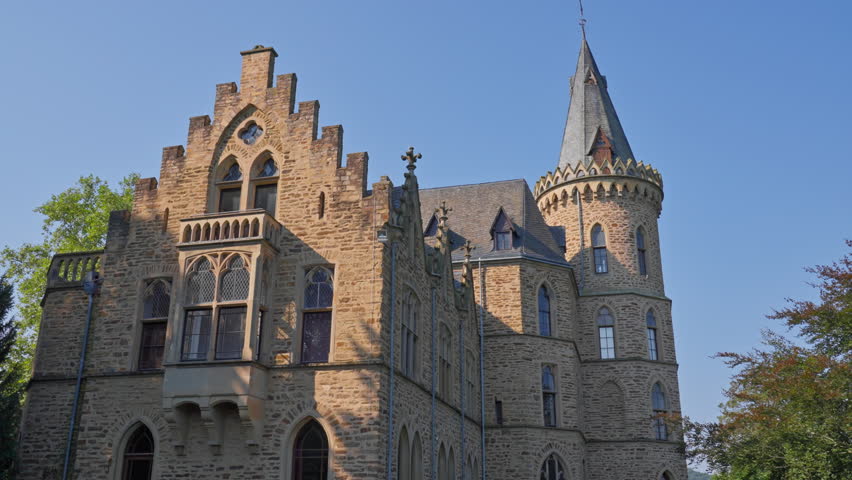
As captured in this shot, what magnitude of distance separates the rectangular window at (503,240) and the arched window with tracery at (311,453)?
15384mm

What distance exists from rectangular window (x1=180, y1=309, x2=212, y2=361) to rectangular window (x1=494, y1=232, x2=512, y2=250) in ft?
50.6

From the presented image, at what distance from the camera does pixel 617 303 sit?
1280 inches

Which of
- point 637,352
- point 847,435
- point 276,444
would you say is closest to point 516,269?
point 637,352

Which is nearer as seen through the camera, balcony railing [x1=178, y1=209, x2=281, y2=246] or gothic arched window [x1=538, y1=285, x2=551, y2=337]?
balcony railing [x1=178, y1=209, x2=281, y2=246]

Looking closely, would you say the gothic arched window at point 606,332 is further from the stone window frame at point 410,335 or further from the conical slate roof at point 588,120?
the stone window frame at point 410,335

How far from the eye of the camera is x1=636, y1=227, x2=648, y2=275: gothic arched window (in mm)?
33656

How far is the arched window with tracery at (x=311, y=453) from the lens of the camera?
16266 mm

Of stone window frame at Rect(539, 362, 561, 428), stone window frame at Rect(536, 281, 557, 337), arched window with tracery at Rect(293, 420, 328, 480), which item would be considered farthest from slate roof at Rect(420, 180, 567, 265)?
arched window with tracery at Rect(293, 420, 328, 480)

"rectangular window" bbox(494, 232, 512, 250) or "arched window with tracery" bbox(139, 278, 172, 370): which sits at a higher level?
"rectangular window" bbox(494, 232, 512, 250)

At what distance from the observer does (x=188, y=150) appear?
64.3 ft

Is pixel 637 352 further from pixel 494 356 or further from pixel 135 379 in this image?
pixel 135 379

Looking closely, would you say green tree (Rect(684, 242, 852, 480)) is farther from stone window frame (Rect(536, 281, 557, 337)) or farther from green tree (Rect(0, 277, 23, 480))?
green tree (Rect(0, 277, 23, 480))

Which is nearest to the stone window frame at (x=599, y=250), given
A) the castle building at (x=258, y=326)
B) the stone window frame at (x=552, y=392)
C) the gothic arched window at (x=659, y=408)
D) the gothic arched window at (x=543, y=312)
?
the gothic arched window at (x=543, y=312)

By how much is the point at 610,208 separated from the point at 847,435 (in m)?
15.0
